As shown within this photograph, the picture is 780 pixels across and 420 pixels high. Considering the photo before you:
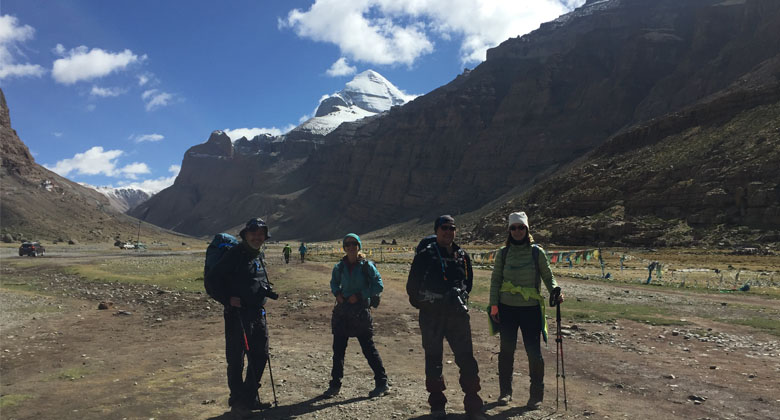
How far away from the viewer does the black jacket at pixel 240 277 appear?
5723 mm

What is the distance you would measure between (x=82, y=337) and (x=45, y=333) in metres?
1.30

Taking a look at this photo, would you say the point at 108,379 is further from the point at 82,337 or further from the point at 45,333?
the point at 45,333

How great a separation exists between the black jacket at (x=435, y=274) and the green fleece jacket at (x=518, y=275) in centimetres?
53

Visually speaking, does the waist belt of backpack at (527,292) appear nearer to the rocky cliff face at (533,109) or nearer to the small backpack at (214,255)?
the small backpack at (214,255)

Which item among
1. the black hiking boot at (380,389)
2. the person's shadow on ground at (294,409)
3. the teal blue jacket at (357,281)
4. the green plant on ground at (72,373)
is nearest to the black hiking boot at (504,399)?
the black hiking boot at (380,389)

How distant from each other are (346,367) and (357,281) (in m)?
2.29

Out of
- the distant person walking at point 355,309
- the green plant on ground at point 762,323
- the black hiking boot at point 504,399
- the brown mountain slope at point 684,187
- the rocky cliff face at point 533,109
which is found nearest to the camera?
the black hiking boot at point 504,399

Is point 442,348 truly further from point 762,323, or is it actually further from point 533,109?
point 533,109

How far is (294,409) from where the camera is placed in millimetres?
5883

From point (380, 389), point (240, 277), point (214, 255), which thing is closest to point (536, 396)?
point (380, 389)

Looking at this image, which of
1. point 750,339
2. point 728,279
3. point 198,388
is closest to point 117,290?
point 198,388

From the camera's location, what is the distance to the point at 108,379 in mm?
7355

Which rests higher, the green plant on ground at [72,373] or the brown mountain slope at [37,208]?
the brown mountain slope at [37,208]

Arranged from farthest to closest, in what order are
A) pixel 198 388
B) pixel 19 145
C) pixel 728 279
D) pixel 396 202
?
pixel 396 202 < pixel 19 145 < pixel 728 279 < pixel 198 388
